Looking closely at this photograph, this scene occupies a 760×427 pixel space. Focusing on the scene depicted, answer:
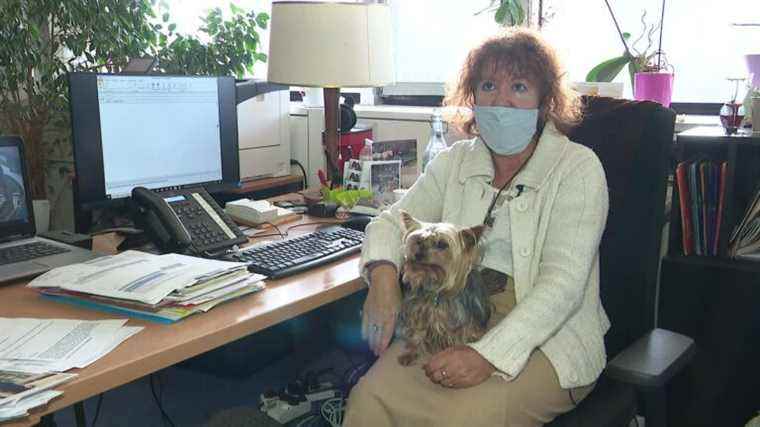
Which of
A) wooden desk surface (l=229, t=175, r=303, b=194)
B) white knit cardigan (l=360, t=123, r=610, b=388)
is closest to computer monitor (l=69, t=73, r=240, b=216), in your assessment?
wooden desk surface (l=229, t=175, r=303, b=194)

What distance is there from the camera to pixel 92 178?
1.65 m

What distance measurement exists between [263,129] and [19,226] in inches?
43.0

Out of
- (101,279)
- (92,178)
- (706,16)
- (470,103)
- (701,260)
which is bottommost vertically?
(701,260)

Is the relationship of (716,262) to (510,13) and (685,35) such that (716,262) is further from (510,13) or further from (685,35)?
(510,13)

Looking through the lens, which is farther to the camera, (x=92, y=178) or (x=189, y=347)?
(x=92, y=178)

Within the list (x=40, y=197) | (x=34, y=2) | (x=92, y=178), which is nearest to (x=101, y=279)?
(x=92, y=178)

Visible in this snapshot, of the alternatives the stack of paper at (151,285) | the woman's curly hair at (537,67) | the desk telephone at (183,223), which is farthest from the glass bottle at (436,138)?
the stack of paper at (151,285)

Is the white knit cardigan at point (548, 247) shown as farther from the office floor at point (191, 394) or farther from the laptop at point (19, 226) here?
the office floor at point (191, 394)

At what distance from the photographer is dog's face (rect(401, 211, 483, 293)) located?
1.34m

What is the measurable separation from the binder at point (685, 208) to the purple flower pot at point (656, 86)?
1.05ft

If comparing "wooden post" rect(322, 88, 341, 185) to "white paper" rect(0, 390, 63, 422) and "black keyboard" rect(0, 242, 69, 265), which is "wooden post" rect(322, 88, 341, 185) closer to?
Result: "black keyboard" rect(0, 242, 69, 265)

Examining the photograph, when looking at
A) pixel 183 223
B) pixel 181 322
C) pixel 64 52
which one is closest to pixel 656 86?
pixel 183 223

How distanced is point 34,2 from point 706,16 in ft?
7.54

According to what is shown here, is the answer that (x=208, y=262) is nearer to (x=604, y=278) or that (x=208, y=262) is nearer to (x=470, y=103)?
(x=470, y=103)
